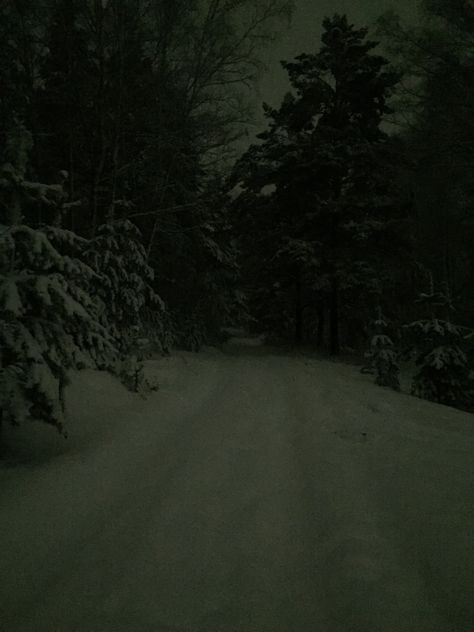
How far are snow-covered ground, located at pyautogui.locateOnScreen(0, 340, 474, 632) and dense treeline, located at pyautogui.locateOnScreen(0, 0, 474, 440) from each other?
1.04m

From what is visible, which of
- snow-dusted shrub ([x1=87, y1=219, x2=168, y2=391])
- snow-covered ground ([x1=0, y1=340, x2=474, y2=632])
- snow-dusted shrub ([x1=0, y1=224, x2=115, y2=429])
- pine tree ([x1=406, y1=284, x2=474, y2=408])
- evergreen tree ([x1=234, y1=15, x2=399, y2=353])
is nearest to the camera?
snow-covered ground ([x1=0, y1=340, x2=474, y2=632])

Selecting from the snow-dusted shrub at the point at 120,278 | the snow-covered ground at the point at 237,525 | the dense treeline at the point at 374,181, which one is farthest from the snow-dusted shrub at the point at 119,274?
the dense treeline at the point at 374,181

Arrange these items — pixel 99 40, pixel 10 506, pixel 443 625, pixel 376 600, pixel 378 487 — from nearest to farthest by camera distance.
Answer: pixel 443 625 < pixel 376 600 < pixel 10 506 < pixel 378 487 < pixel 99 40

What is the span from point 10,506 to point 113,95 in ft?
29.8

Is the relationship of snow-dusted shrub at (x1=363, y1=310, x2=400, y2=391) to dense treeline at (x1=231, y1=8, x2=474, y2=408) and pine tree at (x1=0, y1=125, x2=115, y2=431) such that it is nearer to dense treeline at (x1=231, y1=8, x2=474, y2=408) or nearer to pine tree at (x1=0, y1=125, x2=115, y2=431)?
dense treeline at (x1=231, y1=8, x2=474, y2=408)

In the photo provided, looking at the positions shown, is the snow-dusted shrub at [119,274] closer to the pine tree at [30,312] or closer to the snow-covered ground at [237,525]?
the snow-covered ground at [237,525]

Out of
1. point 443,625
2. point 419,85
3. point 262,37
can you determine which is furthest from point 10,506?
point 419,85

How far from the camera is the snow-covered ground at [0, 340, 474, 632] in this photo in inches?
89.4

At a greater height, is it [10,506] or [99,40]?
[99,40]

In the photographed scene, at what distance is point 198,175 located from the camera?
12.0 m

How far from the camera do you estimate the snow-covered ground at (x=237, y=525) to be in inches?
89.4

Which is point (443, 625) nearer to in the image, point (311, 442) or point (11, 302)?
point (311, 442)

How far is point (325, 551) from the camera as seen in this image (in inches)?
113

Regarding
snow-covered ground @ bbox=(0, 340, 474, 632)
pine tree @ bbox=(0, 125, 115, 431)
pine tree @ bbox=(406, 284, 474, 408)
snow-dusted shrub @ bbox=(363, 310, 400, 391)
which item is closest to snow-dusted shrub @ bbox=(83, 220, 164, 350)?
snow-covered ground @ bbox=(0, 340, 474, 632)
